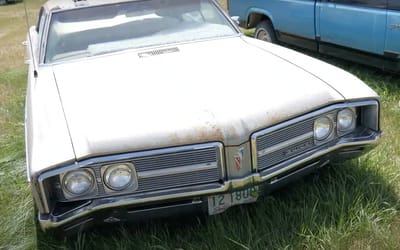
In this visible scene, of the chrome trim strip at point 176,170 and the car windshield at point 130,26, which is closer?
the chrome trim strip at point 176,170

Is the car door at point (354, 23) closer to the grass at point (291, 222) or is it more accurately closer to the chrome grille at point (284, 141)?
the grass at point (291, 222)

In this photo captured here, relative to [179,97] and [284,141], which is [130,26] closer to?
[179,97]

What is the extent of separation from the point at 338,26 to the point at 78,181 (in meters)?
4.12

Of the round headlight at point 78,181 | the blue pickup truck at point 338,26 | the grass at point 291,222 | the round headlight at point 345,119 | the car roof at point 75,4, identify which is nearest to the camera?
the round headlight at point 78,181

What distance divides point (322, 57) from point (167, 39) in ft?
10.8

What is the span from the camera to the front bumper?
2.54 meters

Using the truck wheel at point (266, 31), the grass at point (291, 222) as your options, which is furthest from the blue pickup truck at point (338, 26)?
the grass at point (291, 222)

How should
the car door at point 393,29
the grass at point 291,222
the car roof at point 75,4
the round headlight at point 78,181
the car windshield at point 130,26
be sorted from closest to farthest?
the round headlight at point 78,181 < the grass at point 291,222 < the car windshield at point 130,26 < the car roof at point 75,4 < the car door at point 393,29

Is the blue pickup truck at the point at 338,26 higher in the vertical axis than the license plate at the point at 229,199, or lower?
higher

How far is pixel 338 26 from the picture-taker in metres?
5.67

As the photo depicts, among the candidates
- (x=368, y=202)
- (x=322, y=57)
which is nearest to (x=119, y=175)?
(x=368, y=202)

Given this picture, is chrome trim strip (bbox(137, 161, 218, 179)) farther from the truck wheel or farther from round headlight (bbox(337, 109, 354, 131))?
the truck wheel

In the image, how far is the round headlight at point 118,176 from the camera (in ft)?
8.39

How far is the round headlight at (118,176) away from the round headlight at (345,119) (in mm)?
1305
